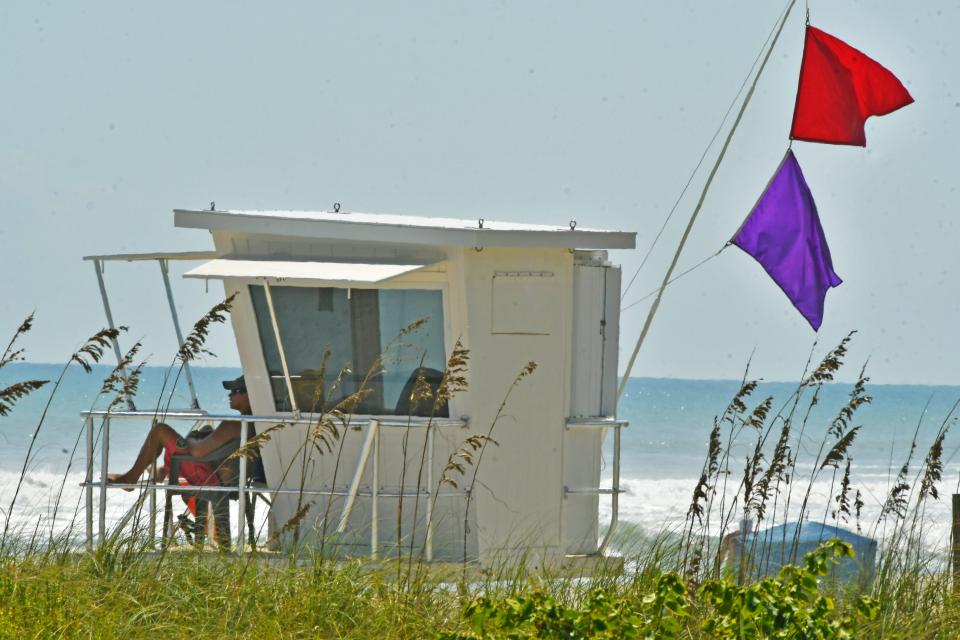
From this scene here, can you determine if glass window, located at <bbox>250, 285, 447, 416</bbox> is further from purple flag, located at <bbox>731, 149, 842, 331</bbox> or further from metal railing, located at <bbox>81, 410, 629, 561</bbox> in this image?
purple flag, located at <bbox>731, 149, 842, 331</bbox>

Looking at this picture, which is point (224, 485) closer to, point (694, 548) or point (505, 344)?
point (505, 344)

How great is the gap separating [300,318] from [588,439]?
2320 millimetres

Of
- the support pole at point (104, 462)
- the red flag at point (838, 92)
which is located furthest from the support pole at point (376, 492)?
the red flag at point (838, 92)

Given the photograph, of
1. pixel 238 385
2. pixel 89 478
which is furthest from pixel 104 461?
pixel 238 385

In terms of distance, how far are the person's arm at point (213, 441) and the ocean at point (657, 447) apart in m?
3.85

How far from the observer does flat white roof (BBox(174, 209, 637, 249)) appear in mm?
10977

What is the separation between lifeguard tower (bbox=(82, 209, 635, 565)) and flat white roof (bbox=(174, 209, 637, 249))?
0.5 inches

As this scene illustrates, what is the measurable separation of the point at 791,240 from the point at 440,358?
3.15 m

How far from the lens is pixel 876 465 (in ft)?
153

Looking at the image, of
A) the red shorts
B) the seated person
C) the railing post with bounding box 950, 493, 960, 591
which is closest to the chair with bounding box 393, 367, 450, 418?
the seated person

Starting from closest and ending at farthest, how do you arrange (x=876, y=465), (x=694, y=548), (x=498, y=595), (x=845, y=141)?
(x=498, y=595) → (x=694, y=548) → (x=845, y=141) → (x=876, y=465)

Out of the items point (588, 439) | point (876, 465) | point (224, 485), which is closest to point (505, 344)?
point (588, 439)

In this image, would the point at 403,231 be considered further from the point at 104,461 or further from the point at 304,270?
the point at 104,461

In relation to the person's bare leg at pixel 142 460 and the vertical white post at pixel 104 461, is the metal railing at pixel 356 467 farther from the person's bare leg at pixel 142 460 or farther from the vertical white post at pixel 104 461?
the person's bare leg at pixel 142 460
